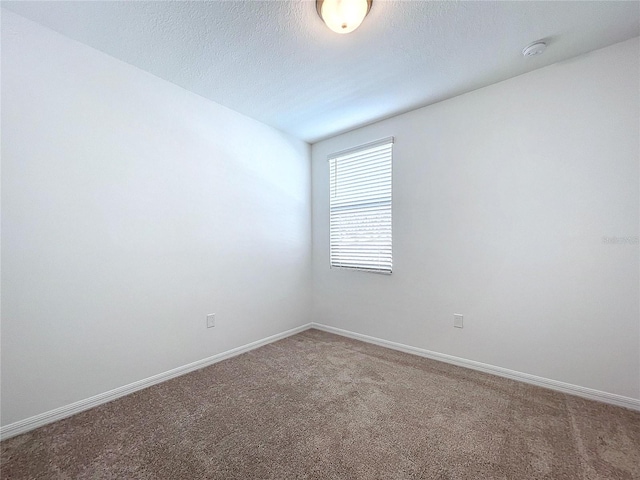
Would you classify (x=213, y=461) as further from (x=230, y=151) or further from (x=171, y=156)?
(x=230, y=151)

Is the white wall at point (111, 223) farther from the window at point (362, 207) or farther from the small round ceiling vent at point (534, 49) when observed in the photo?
the small round ceiling vent at point (534, 49)

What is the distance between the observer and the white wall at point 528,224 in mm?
1940

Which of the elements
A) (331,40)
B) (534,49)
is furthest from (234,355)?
(534,49)

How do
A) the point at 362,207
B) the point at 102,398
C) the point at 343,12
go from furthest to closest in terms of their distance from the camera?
the point at 362,207 < the point at 102,398 < the point at 343,12

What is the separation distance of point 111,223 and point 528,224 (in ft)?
10.9

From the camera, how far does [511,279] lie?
92.8 inches

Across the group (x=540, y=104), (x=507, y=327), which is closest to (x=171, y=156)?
(x=540, y=104)

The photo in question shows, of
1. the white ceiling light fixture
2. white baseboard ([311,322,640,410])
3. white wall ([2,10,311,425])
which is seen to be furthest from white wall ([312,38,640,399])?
white wall ([2,10,311,425])

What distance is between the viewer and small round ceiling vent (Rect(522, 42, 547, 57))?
1.91 metres

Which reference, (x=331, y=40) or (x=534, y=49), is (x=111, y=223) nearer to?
(x=331, y=40)

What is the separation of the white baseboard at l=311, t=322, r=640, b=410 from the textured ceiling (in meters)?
2.50

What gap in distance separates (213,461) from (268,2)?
2.62 meters

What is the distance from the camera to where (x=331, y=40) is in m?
1.91

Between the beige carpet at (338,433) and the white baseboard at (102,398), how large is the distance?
60mm
